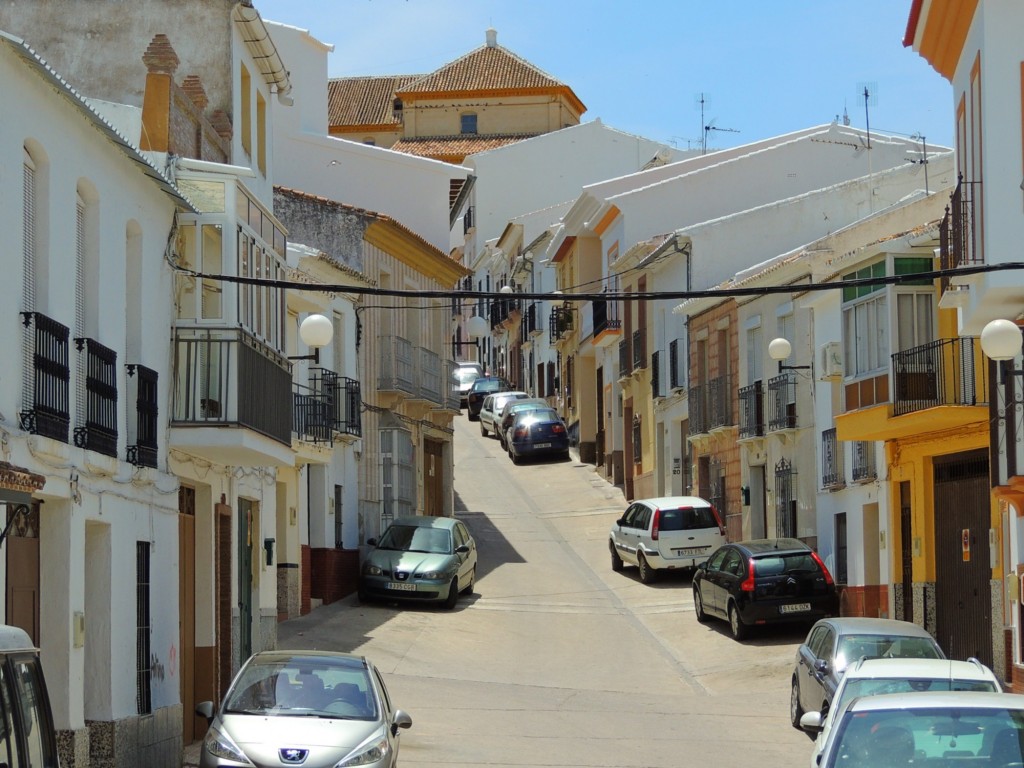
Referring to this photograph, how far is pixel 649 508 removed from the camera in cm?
3366

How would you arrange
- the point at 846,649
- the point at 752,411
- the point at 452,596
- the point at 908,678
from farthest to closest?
the point at 752,411, the point at 452,596, the point at 846,649, the point at 908,678

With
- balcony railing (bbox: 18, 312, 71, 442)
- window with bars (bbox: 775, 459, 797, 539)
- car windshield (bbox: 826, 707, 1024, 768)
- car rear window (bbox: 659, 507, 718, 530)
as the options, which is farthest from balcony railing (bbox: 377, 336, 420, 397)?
car windshield (bbox: 826, 707, 1024, 768)

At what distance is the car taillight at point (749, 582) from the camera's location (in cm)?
2683

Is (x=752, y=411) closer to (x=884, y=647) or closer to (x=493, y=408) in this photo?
(x=884, y=647)

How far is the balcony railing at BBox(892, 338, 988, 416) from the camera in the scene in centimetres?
2259

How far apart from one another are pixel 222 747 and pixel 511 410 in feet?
131

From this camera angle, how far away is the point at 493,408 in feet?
195

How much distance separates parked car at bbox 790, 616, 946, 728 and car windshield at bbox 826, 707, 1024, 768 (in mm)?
7823

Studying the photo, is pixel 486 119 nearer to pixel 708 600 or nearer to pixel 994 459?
pixel 708 600

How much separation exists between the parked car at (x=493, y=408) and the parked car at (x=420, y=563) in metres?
25.8

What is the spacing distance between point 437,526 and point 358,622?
390 cm

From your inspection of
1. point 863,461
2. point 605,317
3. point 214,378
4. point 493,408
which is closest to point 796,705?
point 214,378

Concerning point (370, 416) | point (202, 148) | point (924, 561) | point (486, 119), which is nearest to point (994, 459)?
point (924, 561)

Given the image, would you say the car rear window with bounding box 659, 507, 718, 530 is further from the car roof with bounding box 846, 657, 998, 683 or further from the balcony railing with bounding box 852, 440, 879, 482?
the car roof with bounding box 846, 657, 998, 683
